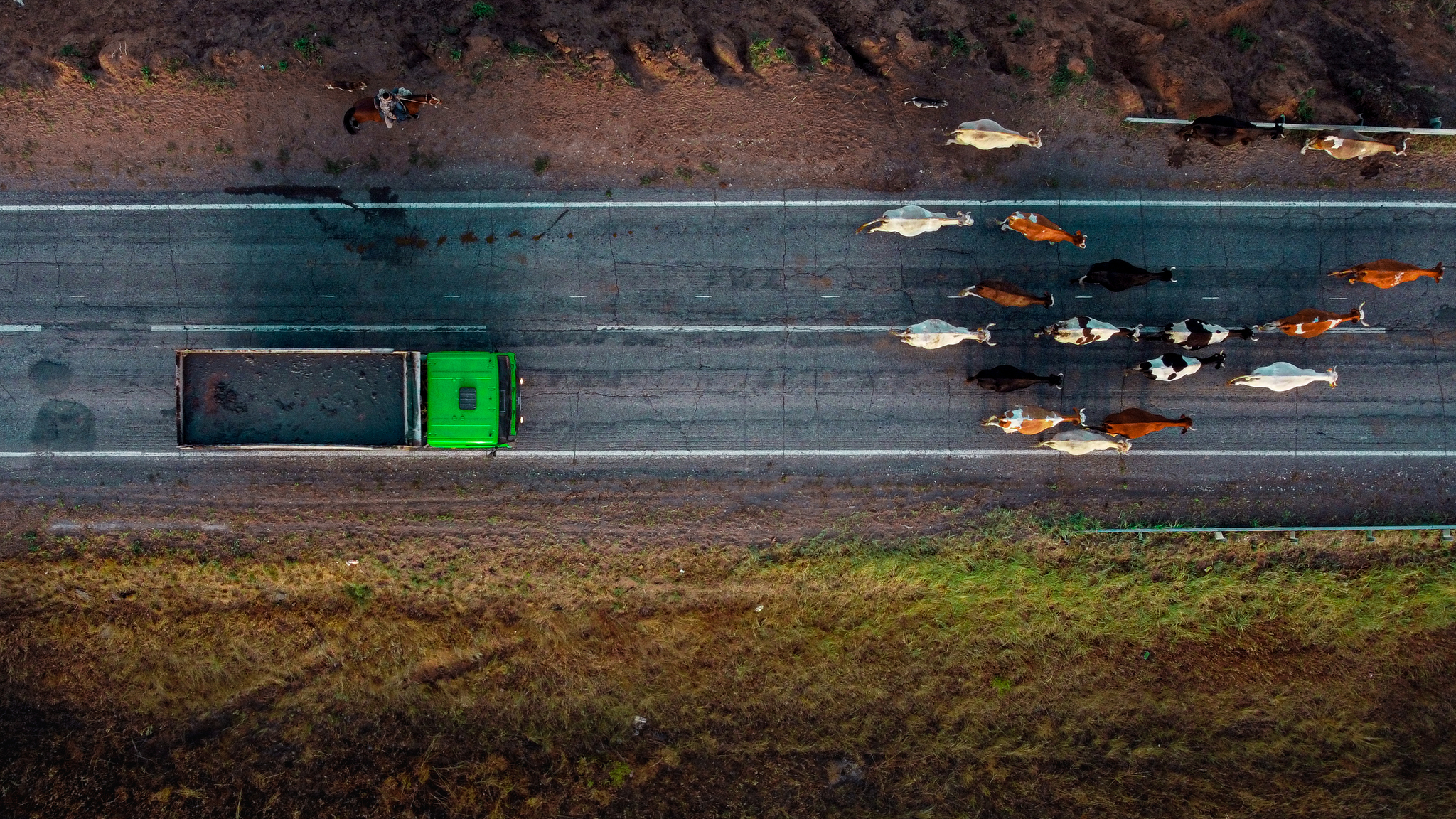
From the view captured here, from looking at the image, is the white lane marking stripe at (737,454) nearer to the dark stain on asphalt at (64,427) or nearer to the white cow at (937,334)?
the dark stain on asphalt at (64,427)

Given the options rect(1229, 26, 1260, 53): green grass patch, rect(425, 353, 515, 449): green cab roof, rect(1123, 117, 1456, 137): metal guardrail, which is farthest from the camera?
rect(1229, 26, 1260, 53): green grass patch

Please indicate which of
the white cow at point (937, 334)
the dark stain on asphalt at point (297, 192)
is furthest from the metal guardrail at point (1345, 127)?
the dark stain on asphalt at point (297, 192)

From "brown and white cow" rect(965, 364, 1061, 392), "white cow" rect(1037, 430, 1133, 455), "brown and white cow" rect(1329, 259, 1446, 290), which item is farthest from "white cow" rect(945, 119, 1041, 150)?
"brown and white cow" rect(1329, 259, 1446, 290)

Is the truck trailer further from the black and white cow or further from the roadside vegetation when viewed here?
the black and white cow

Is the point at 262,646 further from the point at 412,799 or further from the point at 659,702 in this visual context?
the point at 659,702

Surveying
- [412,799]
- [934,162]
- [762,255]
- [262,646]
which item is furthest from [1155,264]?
[262,646]

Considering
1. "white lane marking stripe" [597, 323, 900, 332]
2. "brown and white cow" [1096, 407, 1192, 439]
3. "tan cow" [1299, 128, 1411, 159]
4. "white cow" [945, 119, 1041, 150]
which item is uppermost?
"white cow" [945, 119, 1041, 150]
